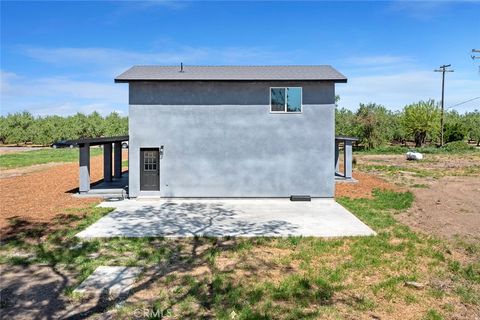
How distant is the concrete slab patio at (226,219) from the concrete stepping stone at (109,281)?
101 inches

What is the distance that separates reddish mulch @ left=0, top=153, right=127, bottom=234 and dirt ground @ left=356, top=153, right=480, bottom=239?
12239mm

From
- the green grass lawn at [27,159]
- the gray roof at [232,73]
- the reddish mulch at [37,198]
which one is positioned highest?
the gray roof at [232,73]

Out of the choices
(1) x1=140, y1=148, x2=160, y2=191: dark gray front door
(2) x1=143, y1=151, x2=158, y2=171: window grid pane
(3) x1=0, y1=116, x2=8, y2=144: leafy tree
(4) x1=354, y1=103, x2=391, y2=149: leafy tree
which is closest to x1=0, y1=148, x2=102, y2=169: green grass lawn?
(1) x1=140, y1=148, x2=160, y2=191: dark gray front door

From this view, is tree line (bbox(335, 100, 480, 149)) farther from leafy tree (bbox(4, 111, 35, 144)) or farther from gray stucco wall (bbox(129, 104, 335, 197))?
leafy tree (bbox(4, 111, 35, 144))

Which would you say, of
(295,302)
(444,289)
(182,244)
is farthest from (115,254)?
(444,289)

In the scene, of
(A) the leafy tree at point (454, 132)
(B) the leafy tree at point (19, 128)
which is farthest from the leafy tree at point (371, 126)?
(B) the leafy tree at point (19, 128)

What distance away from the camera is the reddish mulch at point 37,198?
1222 centimetres

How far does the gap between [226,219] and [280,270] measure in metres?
4.64

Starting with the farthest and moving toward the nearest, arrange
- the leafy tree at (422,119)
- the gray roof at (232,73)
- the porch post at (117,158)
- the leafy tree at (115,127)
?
the leafy tree at (115,127) → the leafy tree at (422,119) → the porch post at (117,158) → the gray roof at (232,73)

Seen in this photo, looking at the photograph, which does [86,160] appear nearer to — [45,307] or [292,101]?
[292,101]

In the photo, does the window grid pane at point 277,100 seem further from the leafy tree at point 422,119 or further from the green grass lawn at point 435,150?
the leafy tree at point 422,119

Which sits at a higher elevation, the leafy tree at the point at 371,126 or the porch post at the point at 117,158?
the leafy tree at the point at 371,126

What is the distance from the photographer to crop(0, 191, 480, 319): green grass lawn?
5965 millimetres

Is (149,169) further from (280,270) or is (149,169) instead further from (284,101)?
(280,270)
